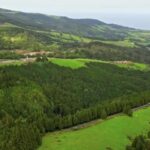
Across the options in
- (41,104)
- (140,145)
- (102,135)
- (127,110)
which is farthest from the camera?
(41,104)

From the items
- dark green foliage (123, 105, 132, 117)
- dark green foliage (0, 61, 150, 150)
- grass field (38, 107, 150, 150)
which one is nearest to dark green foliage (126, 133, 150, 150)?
grass field (38, 107, 150, 150)

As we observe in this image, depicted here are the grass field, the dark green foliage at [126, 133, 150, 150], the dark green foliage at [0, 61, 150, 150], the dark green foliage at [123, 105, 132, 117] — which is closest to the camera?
the dark green foliage at [126, 133, 150, 150]

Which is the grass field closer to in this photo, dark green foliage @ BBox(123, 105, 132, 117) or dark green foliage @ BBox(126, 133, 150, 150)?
dark green foliage @ BBox(123, 105, 132, 117)

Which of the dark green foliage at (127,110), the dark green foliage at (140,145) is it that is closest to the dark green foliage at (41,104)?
the dark green foliage at (127,110)

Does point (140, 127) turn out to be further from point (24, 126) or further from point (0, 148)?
point (0, 148)

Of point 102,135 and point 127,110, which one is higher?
point 127,110

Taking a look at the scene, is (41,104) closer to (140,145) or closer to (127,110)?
(127,110)

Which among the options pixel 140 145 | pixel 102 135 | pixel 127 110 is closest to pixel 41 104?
pixel 127 110

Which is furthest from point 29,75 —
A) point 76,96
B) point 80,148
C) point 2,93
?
point 80,148
